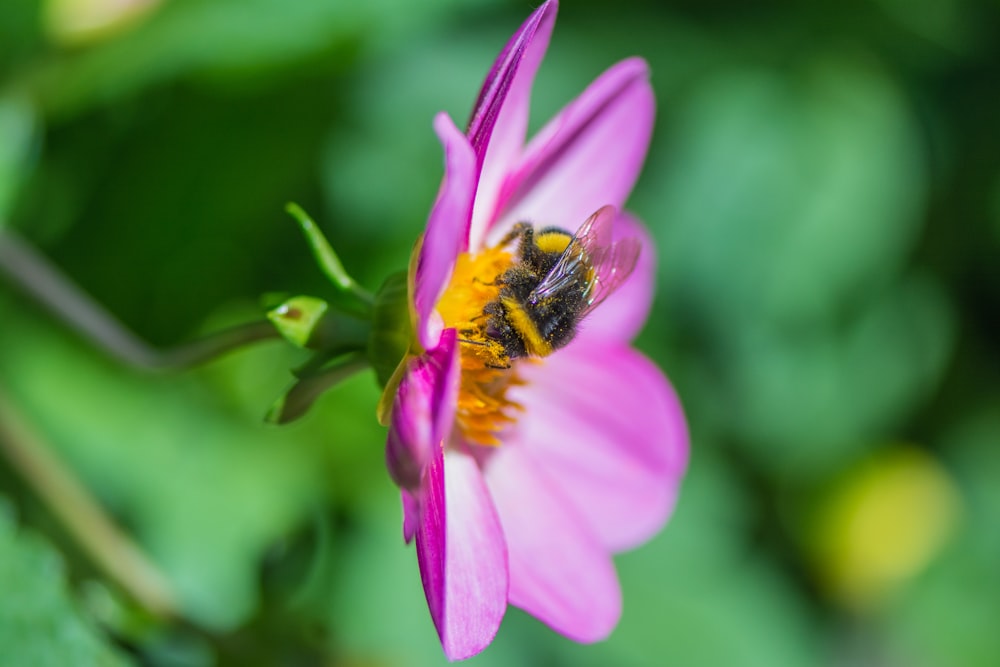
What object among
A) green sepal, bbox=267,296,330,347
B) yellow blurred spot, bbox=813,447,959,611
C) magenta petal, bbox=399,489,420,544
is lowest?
yellow blurred spot, bbox=813,447,959,611

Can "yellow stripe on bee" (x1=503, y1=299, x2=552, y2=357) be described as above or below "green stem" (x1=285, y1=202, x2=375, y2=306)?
below

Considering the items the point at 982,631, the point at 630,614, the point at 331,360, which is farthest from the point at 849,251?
the point at 331,360

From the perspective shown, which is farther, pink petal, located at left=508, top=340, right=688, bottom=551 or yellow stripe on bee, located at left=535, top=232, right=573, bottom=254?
pink petal, located at left=508, top=340, right=688, bottom=551

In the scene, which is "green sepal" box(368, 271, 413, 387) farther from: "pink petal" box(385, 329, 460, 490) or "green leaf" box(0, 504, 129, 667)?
"green leaf" box(0, 504, 129, 667)

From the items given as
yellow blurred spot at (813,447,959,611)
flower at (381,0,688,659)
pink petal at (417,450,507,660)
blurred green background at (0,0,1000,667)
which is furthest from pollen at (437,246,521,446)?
yellow blurred spot at (813,447,959,611)

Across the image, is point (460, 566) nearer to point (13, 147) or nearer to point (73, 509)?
point (73, 509)

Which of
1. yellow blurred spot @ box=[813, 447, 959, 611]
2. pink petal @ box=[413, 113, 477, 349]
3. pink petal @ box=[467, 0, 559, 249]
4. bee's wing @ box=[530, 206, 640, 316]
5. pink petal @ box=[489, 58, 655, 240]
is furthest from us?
yellow blurred spot @ box=[813, 447, 959, 611]

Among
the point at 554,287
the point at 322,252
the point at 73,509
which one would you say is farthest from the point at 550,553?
the point at 73,509

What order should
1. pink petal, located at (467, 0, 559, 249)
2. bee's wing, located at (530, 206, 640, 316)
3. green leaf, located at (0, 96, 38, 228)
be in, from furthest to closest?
green leaf, located at (0, 96, 38, 228)
bee's wing, located at (530, 206, 640, 316)
pink petal, located at (467, 0, 559, 249)

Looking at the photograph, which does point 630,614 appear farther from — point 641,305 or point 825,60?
point 825,60
